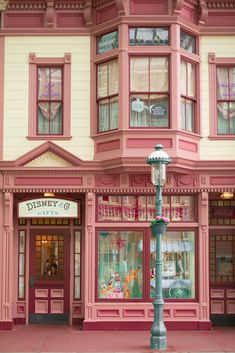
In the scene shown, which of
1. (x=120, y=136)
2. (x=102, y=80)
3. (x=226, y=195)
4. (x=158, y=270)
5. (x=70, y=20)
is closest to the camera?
(x=158, y=270)

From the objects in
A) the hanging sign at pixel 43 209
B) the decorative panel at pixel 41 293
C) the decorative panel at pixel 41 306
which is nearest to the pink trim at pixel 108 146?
the hanging sign at pixel 43 209

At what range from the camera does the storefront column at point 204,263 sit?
51.7 ft

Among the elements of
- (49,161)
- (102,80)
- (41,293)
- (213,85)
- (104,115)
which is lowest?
(41,293)

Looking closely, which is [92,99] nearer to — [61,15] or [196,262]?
[61,15]

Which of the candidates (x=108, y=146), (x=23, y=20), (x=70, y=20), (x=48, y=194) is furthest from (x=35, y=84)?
(x=48, y=194)

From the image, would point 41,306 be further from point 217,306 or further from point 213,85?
point 213,85

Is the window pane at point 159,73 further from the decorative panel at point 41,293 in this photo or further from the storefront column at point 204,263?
the decorative panel at point 41,293

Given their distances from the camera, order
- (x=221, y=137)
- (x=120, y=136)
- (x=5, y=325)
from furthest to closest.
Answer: (x=221, y=137), (x=5, y=325), (x=120, y=136)

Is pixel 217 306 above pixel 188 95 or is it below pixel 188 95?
below

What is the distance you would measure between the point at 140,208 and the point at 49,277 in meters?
3.27

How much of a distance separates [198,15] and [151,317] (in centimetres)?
792

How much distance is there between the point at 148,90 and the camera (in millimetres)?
15898

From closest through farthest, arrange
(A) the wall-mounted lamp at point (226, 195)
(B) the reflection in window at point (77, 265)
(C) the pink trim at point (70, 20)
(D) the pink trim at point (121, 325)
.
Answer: (D) the pink trim at point (121, 325)
(C) the pink trim at point (70, 20)
(A) the wall-mounted lamp at point (226, 195)
(B) the reflection in window at point (77, 265)

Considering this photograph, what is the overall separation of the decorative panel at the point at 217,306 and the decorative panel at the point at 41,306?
179 inches
